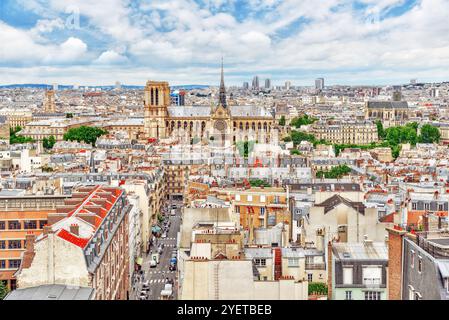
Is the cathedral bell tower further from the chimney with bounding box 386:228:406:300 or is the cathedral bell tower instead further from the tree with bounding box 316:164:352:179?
the chimney with bounding box 386:228:406:300

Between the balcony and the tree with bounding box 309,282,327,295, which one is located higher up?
the balcony

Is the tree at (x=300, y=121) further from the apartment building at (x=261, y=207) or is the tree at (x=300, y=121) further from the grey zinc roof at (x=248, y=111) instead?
the apartment building at (x=261, y=207)

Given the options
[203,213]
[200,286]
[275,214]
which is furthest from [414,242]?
[275,214]

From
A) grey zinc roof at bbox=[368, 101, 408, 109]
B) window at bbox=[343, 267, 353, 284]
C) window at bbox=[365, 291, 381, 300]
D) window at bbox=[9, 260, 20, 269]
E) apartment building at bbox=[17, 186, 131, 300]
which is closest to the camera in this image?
window at bbox=[365, 291, 381, 300]

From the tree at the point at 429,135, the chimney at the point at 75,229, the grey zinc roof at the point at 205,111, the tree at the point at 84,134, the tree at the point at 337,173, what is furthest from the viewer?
the grey zinc roof at the point at 205,111

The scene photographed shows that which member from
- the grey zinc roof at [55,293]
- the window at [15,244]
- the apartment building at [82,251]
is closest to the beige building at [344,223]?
the apartment building at [82,251]

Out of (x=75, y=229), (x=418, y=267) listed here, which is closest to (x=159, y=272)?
(x=75, y=229)

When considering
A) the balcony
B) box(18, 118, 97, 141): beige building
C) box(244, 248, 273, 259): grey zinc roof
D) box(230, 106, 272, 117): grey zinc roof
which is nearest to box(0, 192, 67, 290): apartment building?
box(244, 248, 273, 259): grey zinc roof
